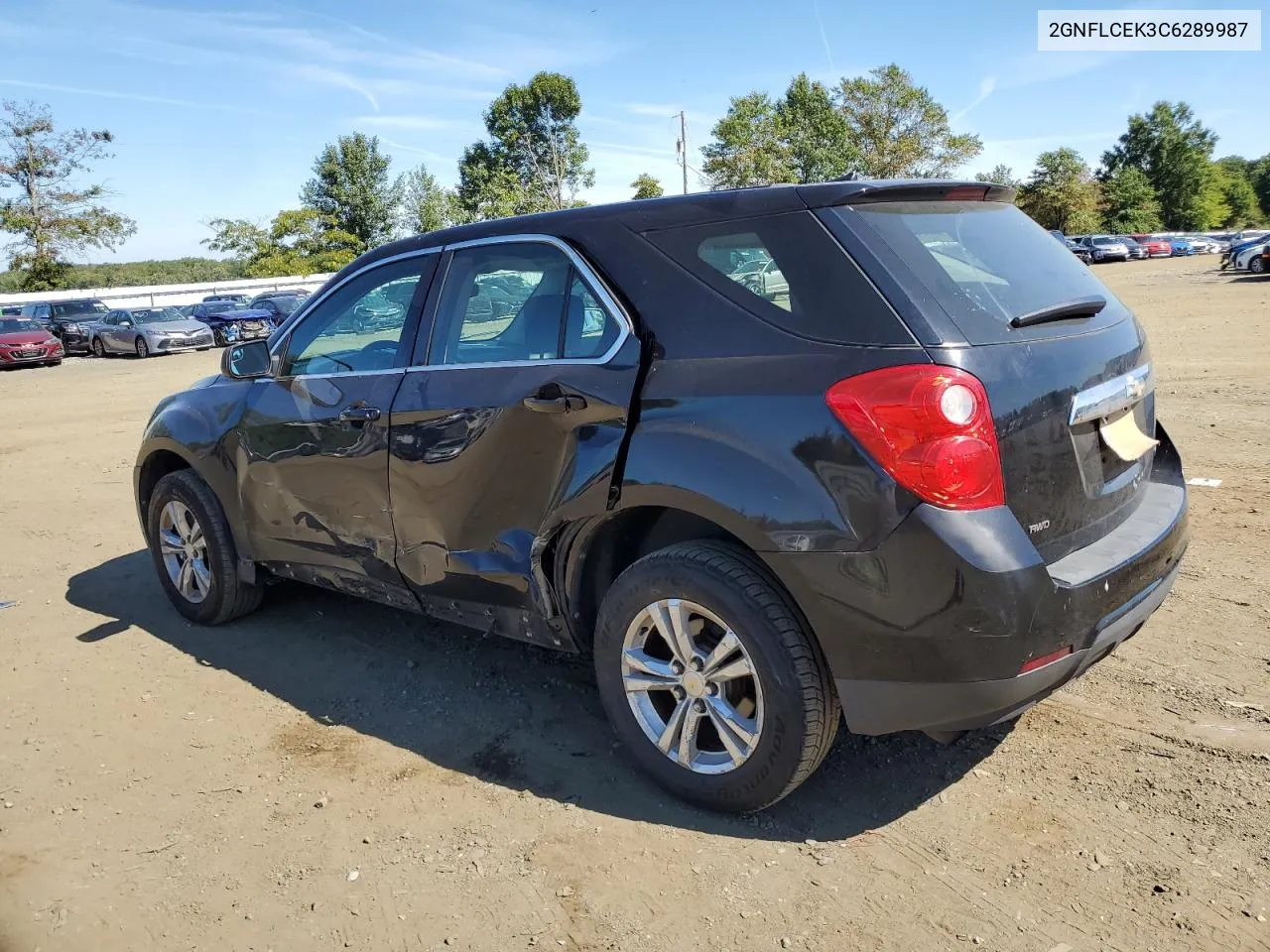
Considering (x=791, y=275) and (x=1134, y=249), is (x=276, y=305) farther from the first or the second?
(x=1134, y=249)

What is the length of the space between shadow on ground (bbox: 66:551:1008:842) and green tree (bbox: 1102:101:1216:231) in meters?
82.8

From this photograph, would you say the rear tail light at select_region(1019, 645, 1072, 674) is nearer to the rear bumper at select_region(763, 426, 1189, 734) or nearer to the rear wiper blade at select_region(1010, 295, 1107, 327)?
the rear bumper at select_region(763, 426, 1189, 734)

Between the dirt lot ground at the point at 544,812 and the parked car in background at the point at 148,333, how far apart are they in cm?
2608

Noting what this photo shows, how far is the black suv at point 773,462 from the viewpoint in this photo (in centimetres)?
237

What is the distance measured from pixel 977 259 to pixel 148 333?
97.2 ft

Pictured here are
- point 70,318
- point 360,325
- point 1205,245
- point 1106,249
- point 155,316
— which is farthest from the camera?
point 1205,245

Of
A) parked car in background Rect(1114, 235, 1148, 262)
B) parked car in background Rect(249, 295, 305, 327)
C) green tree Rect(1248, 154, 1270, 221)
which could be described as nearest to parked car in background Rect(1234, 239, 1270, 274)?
parked car in background Rect(1114, 235, 1148, 262)

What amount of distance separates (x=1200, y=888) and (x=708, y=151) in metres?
66.3

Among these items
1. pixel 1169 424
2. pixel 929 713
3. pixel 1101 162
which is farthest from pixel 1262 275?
pixel 1101 162

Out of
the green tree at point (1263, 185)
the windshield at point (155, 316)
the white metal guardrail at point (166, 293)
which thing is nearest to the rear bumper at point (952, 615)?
the windshield at point (155, 316)

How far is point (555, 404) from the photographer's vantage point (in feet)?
9.80

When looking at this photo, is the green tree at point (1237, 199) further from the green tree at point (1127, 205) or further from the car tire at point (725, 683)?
the car tire at point (725, 683)

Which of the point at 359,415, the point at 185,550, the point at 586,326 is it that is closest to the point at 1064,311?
the point at 586,326

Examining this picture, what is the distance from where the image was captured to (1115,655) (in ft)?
12.2
